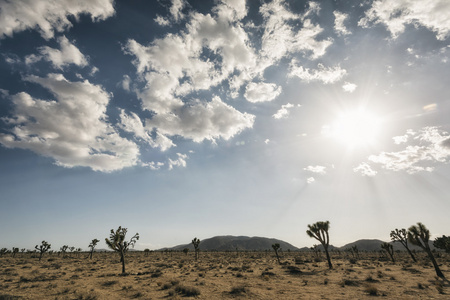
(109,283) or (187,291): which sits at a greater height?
(187,291)

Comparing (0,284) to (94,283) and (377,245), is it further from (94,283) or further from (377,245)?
(377,245)

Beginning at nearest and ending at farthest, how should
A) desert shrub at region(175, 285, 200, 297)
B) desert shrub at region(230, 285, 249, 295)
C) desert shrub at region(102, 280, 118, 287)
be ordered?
1. desert shrub at region(175, 285, 200, 297)
2. desert shrub at region(230, 285, 249, 295)
3. desert shrub at region(102, 280, 118, 287)

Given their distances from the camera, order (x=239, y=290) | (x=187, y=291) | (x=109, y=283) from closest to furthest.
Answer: (x=187, y=291) → (x=239, y=290) → (x=109, y=283)

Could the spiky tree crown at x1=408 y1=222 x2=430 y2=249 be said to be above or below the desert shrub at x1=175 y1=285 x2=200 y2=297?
above

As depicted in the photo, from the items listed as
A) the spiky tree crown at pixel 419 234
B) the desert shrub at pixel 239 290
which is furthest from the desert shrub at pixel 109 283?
the spiky tree crown at pixel 419 234

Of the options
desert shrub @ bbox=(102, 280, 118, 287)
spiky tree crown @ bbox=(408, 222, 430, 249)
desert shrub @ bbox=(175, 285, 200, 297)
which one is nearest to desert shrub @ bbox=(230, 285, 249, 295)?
desert shrub @ bbox=(175, 285, 200, 297)

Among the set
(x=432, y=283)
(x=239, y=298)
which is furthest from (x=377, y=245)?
(x=239, y=298)

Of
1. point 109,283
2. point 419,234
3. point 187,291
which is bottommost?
point 109,283

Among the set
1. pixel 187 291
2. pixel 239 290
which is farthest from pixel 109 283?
pixel 239 290

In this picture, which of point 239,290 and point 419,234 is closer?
point 239,290

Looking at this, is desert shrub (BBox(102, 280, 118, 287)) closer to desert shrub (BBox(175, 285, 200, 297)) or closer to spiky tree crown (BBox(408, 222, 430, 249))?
desert shrub (BBox(175, 285, 200, 297))

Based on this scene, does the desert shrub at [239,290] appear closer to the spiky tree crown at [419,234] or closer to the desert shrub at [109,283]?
the desert shrub at [109,283]

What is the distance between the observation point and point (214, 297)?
1480 centimetres

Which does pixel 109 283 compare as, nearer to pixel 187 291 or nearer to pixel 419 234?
pixel 187 291
